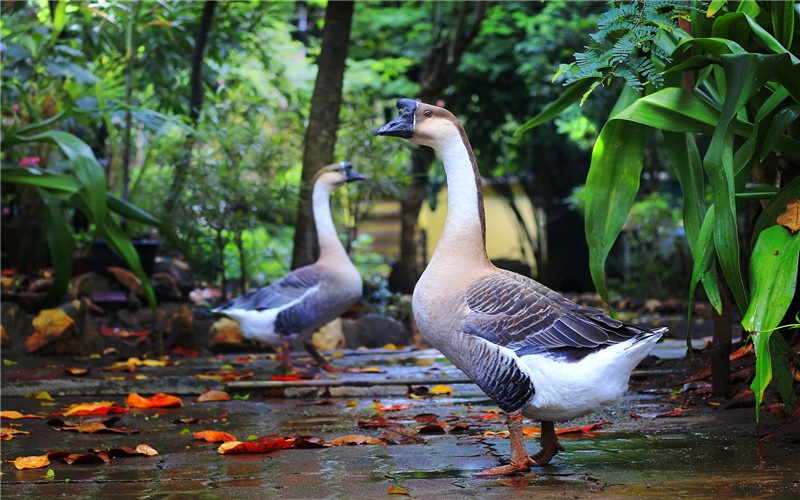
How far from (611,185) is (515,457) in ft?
4.20

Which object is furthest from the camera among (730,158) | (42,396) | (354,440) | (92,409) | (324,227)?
(324,227)

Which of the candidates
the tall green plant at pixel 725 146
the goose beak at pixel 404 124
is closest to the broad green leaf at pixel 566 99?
the tall green plant at pixel 725 146

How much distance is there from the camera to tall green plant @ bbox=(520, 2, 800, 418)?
2.88m

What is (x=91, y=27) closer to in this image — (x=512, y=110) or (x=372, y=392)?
(x=372, y=392)

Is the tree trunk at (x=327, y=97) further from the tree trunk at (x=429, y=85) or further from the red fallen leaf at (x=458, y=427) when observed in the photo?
the red fallen leaf at (x=458, y=427)

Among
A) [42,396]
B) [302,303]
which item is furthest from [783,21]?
[42,396]

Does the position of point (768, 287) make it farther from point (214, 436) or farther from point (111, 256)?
point (111, 256)

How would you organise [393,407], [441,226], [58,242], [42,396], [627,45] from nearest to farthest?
1. [627,45]
2. [393,407]
3. [42,396]
4. [58,242]
5. [441,226]

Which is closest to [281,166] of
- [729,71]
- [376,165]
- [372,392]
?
[376,165]

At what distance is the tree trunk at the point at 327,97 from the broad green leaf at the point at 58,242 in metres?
2.30

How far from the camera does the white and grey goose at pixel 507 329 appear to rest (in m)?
2.86

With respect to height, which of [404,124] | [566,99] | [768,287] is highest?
[566,99]

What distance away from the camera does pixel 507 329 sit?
296 centimetres

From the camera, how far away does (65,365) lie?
5.98 meters
